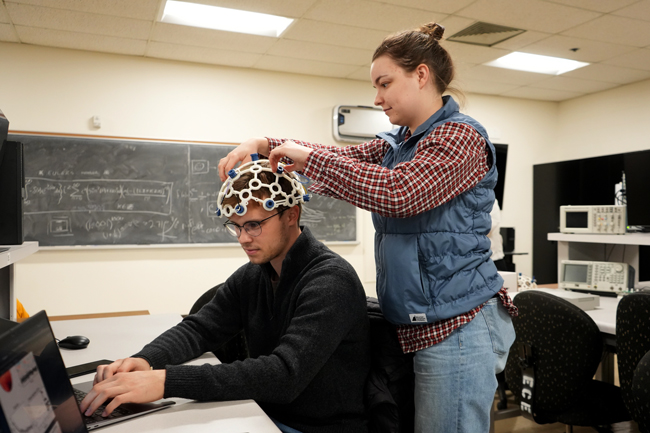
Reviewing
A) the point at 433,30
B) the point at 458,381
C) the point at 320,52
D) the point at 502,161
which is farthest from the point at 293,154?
the point at 502,161

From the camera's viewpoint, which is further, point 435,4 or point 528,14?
point 528,14

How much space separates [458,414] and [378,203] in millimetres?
560

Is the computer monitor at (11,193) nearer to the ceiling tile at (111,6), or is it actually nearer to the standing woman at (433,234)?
the standing woman at (433,234)

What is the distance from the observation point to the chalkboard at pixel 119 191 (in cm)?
398

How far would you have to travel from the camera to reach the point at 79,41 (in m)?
3.84

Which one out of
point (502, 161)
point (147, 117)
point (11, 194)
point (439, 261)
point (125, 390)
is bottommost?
point (125, 390)

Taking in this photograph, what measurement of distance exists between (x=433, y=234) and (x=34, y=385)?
2.87ft

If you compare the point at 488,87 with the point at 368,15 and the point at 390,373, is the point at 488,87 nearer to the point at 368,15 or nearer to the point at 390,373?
the point at 368,15

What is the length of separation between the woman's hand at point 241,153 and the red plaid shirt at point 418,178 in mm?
264

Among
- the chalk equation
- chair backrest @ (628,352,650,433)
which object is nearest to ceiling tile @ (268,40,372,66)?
the chalk equation

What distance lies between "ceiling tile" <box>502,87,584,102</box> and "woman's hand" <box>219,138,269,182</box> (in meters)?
4.53

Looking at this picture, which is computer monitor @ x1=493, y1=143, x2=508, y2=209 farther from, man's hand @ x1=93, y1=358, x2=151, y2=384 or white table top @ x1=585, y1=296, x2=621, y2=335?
man's hand @ x1=93, y1=358, x2=151, y2=384

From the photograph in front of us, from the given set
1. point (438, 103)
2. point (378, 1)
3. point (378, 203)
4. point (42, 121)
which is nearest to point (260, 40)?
point (378, 1)

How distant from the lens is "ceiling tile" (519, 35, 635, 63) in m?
3.98
